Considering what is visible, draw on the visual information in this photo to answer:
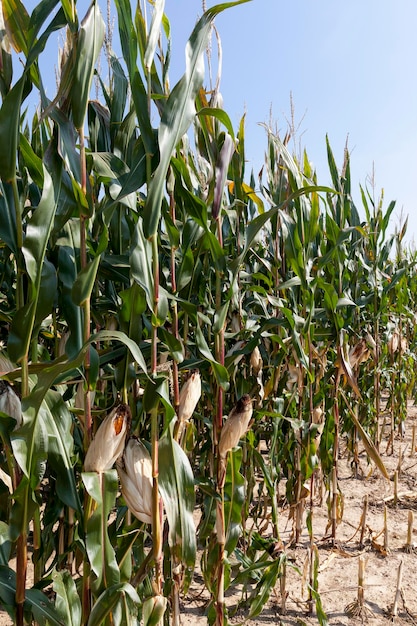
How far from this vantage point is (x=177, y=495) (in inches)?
43.7

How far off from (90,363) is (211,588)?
3.31 feet

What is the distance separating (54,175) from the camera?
965 mm

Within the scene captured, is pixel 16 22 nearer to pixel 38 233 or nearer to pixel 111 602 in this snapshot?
pixel 38 233

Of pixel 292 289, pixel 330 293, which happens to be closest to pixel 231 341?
pixel 292 289

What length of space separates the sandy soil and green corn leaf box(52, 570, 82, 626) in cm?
99

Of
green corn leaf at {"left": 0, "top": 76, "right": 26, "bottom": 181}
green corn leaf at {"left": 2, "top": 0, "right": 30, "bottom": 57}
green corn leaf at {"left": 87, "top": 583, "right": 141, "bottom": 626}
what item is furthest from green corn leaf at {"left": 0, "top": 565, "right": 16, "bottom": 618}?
green corn leaf at {"left": 2, "top": 0, "right": 30, "bottom": 57}

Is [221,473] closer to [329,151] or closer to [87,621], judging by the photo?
[87,621]

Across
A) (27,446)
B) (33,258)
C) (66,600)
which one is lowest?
(66,600)

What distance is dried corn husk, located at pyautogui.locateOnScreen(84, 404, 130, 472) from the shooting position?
38.1 inches

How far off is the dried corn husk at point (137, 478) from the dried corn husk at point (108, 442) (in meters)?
0.06

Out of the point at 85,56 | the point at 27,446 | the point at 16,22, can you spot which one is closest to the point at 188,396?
the point at 27,446

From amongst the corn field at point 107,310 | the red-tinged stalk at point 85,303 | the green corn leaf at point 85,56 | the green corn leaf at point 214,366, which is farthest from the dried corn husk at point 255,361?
the green corn leaf at point 85,56

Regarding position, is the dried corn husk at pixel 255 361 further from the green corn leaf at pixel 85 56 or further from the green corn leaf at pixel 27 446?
the green corn leaf at pixel 85 56

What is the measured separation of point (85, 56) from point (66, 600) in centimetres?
113
